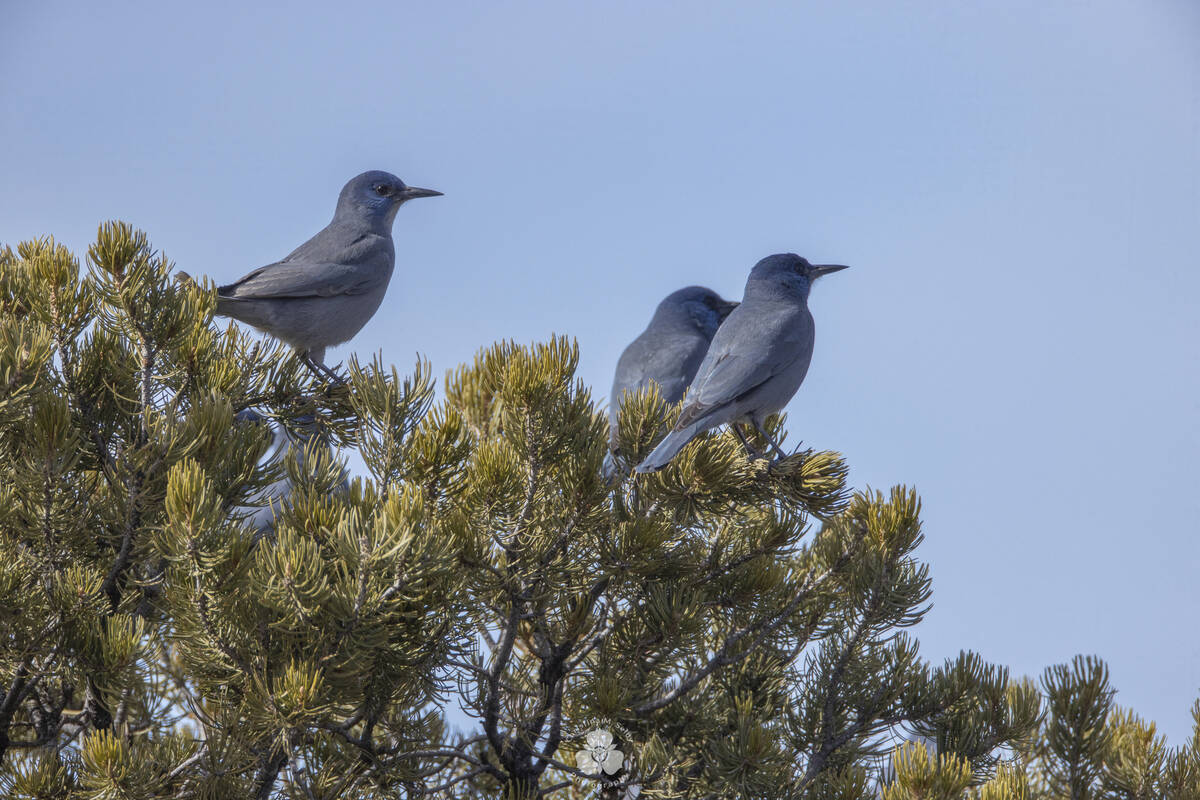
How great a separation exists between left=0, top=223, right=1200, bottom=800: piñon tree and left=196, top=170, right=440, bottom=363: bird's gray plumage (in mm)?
1521

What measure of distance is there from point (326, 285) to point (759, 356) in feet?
7.61

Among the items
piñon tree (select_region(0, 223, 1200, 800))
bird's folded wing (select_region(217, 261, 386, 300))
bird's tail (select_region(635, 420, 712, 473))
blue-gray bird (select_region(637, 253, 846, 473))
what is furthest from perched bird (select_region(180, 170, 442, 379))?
bird's tail (select_region(635, 420, 712, 473))

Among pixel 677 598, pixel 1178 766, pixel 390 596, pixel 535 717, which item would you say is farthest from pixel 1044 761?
pixel 390 596

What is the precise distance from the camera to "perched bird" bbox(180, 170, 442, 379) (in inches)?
205

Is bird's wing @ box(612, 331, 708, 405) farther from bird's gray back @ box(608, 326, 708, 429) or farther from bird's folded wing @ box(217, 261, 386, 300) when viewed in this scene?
bird's folded wing @ box(217, 261, 386, 300)

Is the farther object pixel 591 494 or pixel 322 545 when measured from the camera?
pixel 591 494

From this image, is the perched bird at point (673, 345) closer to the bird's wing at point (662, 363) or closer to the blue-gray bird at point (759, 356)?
the bird's wing at point (662, 363)

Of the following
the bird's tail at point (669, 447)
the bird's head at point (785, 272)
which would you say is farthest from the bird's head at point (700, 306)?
the bird's tail at point (669, 447)

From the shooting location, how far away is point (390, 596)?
2512 mm

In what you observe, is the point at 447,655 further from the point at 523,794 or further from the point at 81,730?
the point at 81,730

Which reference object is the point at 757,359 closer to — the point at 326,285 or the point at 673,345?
the point at 673,345

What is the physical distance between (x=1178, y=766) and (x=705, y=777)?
167 centimetres

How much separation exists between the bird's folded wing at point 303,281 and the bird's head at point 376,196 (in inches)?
23.7

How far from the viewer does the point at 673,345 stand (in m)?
6.36
